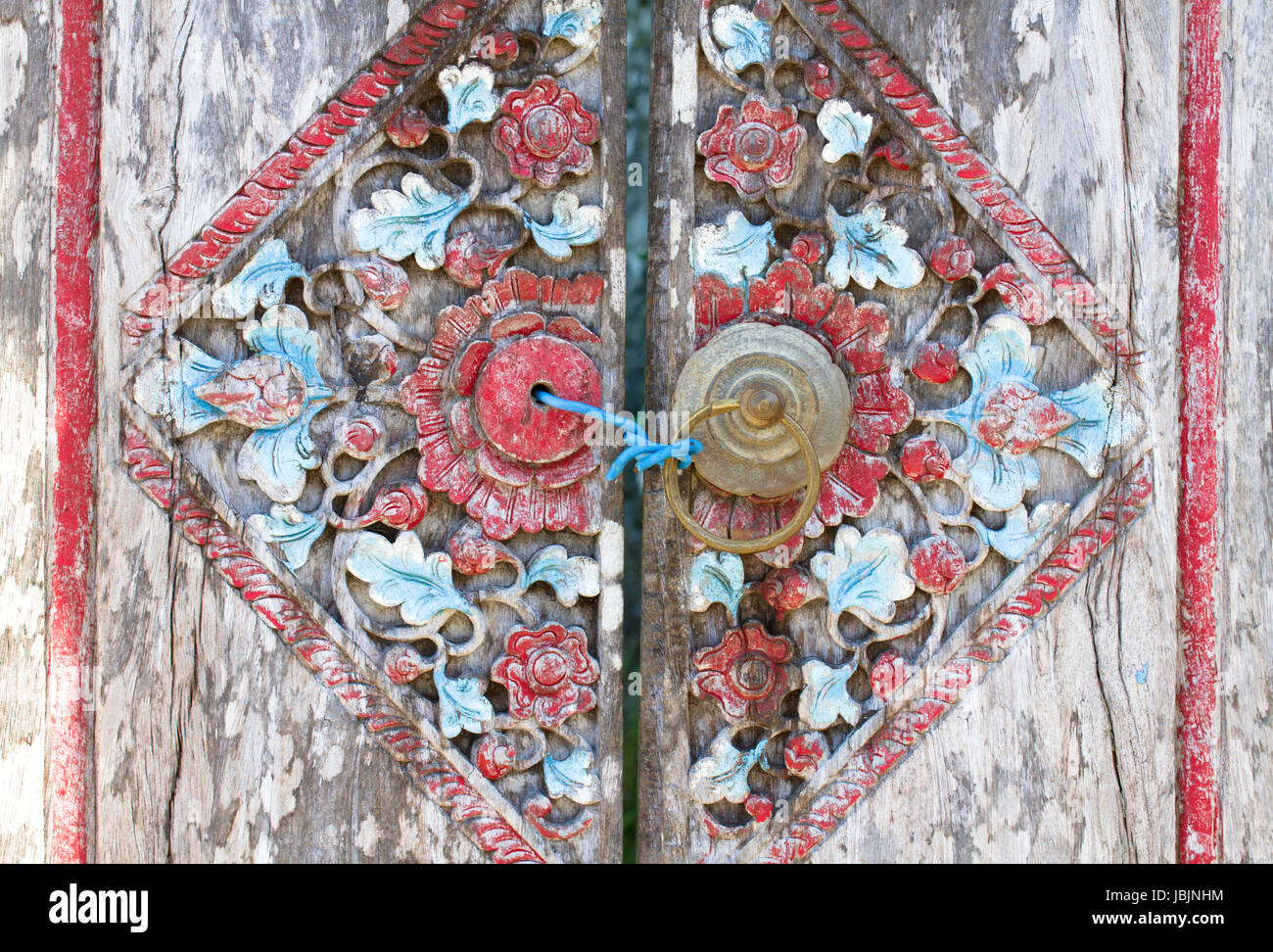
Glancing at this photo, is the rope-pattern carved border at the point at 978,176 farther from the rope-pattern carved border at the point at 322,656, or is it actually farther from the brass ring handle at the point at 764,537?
the rope-pattern carved border at the point at 322,656

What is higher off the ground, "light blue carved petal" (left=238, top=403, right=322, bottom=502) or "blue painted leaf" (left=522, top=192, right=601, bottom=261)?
"blue painted leaf" (left=522, top=192, right=601, bottom=261)

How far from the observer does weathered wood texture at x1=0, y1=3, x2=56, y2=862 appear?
1020 mm

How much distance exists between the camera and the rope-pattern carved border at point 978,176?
1.05 m

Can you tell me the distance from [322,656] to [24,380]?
16.4 inches

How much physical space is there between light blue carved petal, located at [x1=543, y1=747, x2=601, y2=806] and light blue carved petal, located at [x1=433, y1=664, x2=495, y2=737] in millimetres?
84

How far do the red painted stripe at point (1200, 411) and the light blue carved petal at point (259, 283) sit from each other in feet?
3.09

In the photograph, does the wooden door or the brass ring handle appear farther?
the wooden door

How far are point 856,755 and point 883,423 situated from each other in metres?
0.35

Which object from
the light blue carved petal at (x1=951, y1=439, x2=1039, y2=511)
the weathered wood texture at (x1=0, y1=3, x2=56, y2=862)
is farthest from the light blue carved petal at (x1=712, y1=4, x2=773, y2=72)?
the weathered wood texture at (x1=0, y1=3, x2=56, y2=862)

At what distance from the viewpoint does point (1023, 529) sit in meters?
1.06

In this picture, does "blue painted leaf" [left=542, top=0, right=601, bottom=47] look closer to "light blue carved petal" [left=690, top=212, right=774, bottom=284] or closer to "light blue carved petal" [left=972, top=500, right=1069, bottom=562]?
"light blue carved petal" [left=690, top=212, right=774, bottom=284]

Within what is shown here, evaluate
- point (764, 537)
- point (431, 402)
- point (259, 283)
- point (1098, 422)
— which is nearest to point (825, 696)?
point (764, 537)

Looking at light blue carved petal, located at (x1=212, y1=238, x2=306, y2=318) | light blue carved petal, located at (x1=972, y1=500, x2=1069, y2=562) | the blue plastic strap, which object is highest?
light blue carved petal, located at (x1=212, y1=238, x2=306, y2=318)
